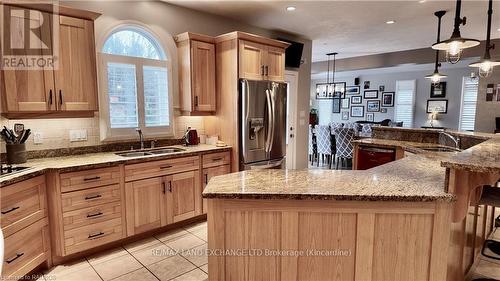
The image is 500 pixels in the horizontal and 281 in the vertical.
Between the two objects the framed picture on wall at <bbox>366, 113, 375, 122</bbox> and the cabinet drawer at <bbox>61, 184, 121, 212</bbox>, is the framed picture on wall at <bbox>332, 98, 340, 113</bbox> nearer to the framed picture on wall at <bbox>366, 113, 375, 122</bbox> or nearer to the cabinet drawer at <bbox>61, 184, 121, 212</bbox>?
the framed picture on wall at <bbox>366, 113, 375, 122</bbox>

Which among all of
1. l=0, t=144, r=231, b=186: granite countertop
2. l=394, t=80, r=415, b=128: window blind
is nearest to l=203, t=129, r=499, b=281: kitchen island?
l=0, t=144, r=231, b=186: granite countertop

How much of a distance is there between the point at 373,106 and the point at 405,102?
1.07 metres

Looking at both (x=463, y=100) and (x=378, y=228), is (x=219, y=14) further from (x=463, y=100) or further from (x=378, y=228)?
(x=463, y=100)

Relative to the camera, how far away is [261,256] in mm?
1632

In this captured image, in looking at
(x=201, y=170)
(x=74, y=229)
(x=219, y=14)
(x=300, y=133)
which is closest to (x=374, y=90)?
(x=300, y=133)

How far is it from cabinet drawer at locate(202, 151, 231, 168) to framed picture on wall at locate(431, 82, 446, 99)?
801cm

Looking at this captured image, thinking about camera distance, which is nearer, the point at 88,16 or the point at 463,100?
the point at 88,16

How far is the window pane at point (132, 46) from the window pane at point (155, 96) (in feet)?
0.58

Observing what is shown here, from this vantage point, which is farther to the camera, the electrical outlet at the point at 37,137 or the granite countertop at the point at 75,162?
the electrical outlet at the point at 37,137

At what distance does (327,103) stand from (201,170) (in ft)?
30.7

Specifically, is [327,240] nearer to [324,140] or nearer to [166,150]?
[166,150]

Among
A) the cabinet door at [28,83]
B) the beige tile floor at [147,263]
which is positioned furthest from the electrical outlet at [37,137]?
the beige tile floor at [147,263]

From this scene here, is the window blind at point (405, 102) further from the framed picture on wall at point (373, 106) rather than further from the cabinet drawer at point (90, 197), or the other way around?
the cabinet drawer at point (90, 197)

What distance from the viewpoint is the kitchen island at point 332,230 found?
60.2 inches
